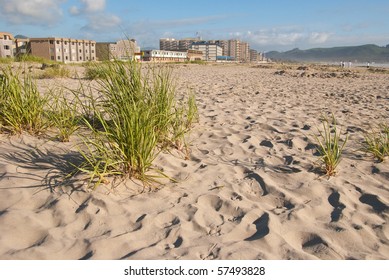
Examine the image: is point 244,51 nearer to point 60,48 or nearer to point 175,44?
point 175,44

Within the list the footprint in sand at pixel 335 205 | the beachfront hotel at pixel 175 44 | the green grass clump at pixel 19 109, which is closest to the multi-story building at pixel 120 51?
the green grass clump at pixel 19 109

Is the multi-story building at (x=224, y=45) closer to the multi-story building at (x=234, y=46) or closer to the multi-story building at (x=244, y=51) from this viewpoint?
the multi-story building at (x=234, y=46)

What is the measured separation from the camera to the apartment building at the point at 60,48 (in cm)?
4581

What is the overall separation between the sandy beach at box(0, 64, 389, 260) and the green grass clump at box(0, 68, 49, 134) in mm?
178

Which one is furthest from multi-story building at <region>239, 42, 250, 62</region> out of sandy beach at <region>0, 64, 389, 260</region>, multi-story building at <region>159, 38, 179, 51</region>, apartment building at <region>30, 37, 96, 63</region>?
sandy beach at <region>0, 64, 389, 260</region>

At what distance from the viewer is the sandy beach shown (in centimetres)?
176

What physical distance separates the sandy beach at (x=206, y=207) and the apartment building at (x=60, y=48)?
4669cm

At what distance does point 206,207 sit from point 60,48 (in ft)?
A: 179

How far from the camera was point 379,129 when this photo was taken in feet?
13.8

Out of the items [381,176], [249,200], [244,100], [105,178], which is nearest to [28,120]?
[105,178]

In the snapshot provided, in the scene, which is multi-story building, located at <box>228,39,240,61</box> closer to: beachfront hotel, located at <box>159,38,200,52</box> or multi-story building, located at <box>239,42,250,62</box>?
multi-story building, located at <box>239,42,250,62</box>

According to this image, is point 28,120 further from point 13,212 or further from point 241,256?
point 241,256

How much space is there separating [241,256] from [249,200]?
656 millimetres

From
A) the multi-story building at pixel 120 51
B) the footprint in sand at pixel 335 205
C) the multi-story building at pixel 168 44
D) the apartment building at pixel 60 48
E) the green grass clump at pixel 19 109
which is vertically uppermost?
the multi-story building at pixel 168 44
